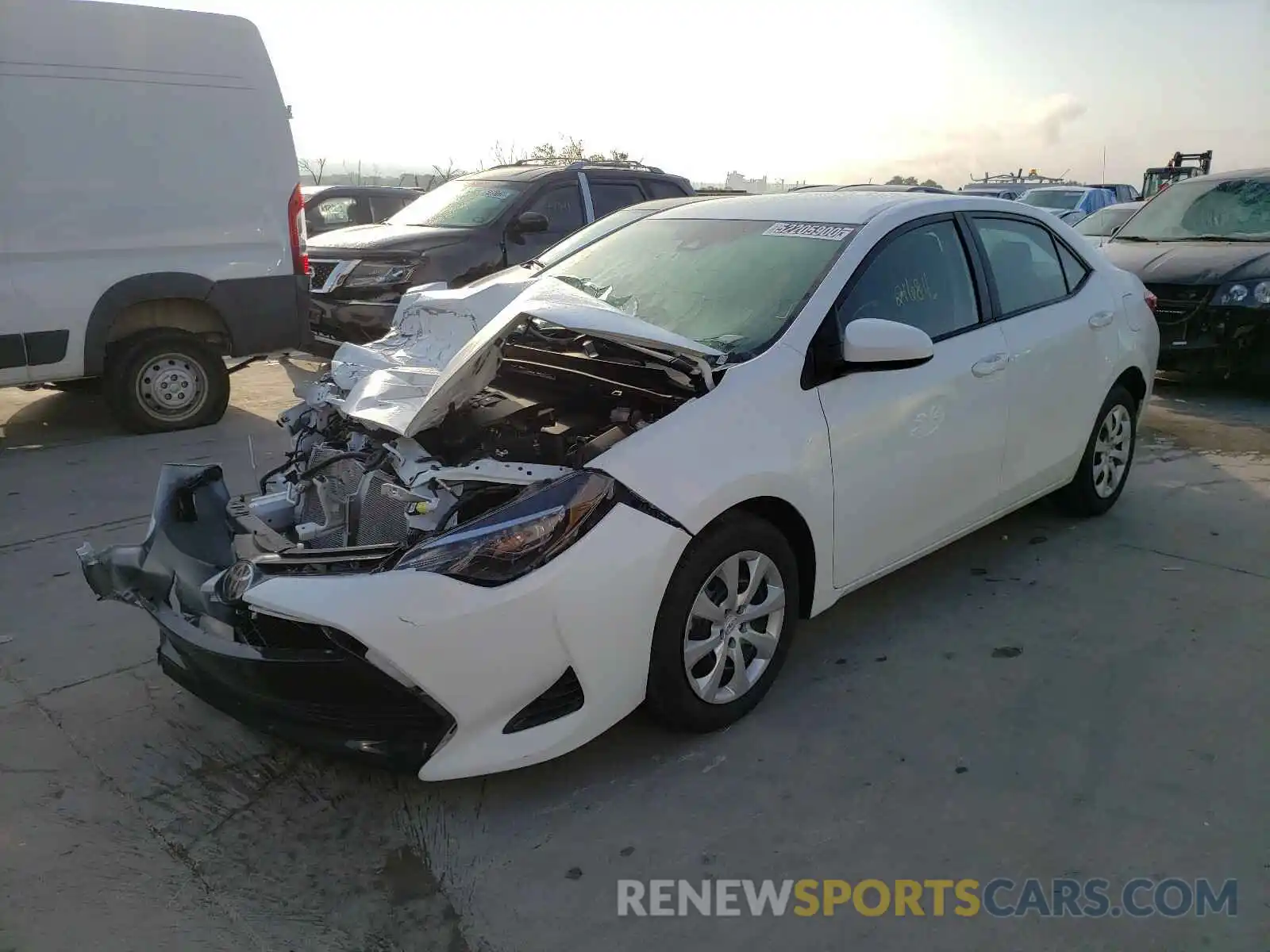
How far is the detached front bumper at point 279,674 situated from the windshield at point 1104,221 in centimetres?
1092

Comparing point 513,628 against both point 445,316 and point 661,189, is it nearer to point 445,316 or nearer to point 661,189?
point 445,316

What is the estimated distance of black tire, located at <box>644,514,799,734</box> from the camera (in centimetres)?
296

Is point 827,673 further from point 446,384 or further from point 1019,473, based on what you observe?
point 446,384

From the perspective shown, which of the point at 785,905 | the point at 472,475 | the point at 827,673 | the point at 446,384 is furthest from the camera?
the point at 827,673

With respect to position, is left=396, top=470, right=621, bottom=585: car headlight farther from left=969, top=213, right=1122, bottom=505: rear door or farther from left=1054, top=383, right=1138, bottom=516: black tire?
left=1054, top=383, right=1138, bottom=516: black tire

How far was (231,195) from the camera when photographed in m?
6.86

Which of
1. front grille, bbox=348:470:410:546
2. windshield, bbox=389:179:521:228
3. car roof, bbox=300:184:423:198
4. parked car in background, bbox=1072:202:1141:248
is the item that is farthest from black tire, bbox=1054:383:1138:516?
car roof, bbox=300:184:423:198

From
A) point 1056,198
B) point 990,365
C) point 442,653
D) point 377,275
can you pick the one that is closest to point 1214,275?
point 990,365

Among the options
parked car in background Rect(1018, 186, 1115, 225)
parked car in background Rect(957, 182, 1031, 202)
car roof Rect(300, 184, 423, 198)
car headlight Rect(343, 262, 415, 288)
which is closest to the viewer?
car headlight Rect(343, 262, 415, 288)

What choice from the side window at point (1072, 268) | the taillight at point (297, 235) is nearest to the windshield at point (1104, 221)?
the side window at point (1072, 268)

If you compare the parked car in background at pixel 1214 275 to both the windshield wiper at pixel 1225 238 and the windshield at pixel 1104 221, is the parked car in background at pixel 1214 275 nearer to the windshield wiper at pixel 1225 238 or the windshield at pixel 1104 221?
the windshield wiper at pixel 1225 238

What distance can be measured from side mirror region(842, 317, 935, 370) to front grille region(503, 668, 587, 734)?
144 centimetres

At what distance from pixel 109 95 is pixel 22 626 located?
396 centimetres

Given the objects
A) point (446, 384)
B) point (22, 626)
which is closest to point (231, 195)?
point (22, 626)
